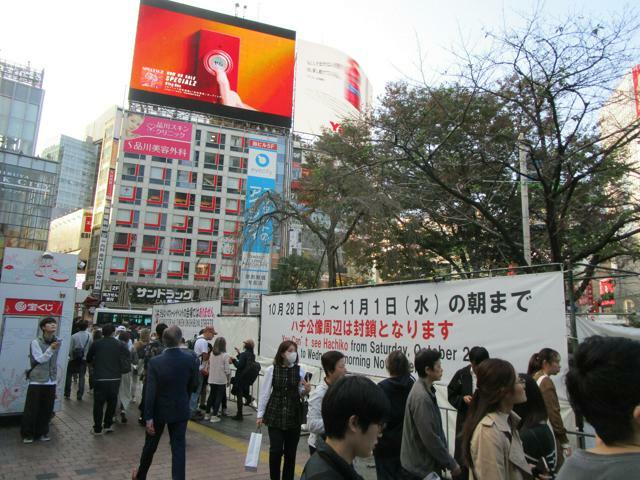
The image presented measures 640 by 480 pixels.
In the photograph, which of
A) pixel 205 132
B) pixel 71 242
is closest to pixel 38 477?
pixel 205 132

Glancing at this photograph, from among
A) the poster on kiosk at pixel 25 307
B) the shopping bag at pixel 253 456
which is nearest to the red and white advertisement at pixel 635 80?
the shopping bag at pixel 253 456

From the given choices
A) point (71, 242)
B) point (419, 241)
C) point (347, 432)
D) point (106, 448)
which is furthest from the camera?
point (71, 242)

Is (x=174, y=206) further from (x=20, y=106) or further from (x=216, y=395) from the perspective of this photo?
(x=20, y=106)

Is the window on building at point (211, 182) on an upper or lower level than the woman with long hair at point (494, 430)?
upper

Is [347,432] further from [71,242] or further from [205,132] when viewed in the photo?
[71,242]

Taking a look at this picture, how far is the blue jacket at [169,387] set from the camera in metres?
4.87

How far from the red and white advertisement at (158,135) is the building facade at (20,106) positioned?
47592 mm

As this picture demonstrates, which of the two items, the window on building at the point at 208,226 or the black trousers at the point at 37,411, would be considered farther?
the window on building at the point at 208,226

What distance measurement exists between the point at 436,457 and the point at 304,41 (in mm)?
57842

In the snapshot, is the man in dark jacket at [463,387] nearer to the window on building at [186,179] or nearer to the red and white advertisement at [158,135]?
the red and white advertisement at [158,135]

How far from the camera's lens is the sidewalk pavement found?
557cm

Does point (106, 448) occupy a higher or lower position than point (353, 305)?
lower

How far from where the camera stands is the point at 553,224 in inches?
421

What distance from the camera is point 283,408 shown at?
4.76 meters
